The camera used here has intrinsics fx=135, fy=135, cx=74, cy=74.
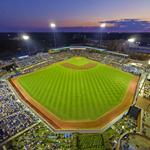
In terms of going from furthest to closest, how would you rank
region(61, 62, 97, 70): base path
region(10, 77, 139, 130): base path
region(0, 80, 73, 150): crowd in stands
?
region(61, 62, 97, 70): base path → region(10, 77, 139, 130): base path → region(0, 80, 73, 150): crowd in stands

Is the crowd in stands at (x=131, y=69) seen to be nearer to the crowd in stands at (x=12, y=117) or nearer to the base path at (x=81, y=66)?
the base path at (x=81, y=66)

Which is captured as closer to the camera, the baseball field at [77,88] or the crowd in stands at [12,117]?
the crowd in stands at [12,117]

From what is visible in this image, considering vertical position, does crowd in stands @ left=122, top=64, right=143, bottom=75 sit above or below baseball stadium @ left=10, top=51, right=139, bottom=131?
above

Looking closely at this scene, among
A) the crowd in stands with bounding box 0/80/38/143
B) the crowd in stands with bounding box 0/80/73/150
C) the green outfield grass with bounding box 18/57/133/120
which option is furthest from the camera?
the green outfield grass with bounding box 18/57/133/120

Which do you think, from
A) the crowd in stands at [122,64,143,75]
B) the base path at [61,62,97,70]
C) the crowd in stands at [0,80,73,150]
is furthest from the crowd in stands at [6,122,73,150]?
Answer: the crowd in stands at [122,64,143,75]

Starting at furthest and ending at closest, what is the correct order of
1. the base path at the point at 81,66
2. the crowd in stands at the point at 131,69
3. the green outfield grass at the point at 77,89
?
1. the base path at the point at 81,66
2. the crowd in stands at the point at 131,69
3. the green outfield grass at the point at 77,89

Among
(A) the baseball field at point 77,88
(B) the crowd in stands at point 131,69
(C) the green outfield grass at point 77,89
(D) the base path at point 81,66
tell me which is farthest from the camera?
(D) the base path at point 81,66

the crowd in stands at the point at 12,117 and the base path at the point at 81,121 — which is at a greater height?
the crowd in stands at the point at 12,117

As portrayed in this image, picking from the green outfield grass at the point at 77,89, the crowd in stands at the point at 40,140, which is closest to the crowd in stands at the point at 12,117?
the crowd in stands at the point at 40,140

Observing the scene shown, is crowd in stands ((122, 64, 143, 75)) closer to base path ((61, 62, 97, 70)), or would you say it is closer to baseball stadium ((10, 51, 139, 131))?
baseball stadium ((10, 51, 139, 131))

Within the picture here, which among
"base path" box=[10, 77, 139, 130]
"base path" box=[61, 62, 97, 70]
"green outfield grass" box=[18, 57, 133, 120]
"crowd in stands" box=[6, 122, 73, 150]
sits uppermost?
"crowd in stands" box=[6, 122, 73, 150]
